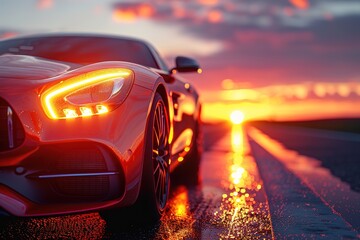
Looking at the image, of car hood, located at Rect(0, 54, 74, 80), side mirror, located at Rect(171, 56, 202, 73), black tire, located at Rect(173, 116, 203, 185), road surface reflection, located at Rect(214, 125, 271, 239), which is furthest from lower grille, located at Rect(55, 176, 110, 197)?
black tire, located at Rect(173, 116, 203, 185)

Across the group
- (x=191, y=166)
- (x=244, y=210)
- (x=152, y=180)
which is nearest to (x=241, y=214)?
(x=244, y=210)

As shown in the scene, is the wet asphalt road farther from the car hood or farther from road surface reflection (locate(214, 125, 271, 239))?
the car hood

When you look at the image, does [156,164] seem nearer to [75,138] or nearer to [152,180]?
[152,180]

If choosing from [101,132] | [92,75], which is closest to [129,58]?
[92,75]

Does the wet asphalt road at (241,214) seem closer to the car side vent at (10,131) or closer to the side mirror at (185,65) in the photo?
the car side vent at (10,131)

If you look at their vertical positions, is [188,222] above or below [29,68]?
below

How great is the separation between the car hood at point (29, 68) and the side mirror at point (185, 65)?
2242mm

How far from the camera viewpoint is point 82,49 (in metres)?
6.16

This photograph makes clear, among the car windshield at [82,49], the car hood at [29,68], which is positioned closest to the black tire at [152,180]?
the car hood at [29,68]

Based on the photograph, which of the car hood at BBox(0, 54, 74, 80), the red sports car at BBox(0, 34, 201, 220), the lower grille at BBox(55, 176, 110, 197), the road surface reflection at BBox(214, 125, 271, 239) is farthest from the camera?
the road surface reflection at BBox(214, 125, 271, 239)

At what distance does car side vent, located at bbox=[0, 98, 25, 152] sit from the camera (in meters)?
3.69

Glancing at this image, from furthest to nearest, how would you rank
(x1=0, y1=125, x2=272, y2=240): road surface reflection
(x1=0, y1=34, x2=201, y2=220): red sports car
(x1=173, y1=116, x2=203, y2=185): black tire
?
(x1=173, y1=116, x2=203, y2=185): black tire < (x1=0, y1=125, x2=272, y2=240): road surface reflection < (x1=0, y1=34, x2=201, y2=220): red sports car

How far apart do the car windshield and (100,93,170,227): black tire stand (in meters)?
1.28

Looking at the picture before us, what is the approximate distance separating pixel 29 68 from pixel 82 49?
6.50 feet
